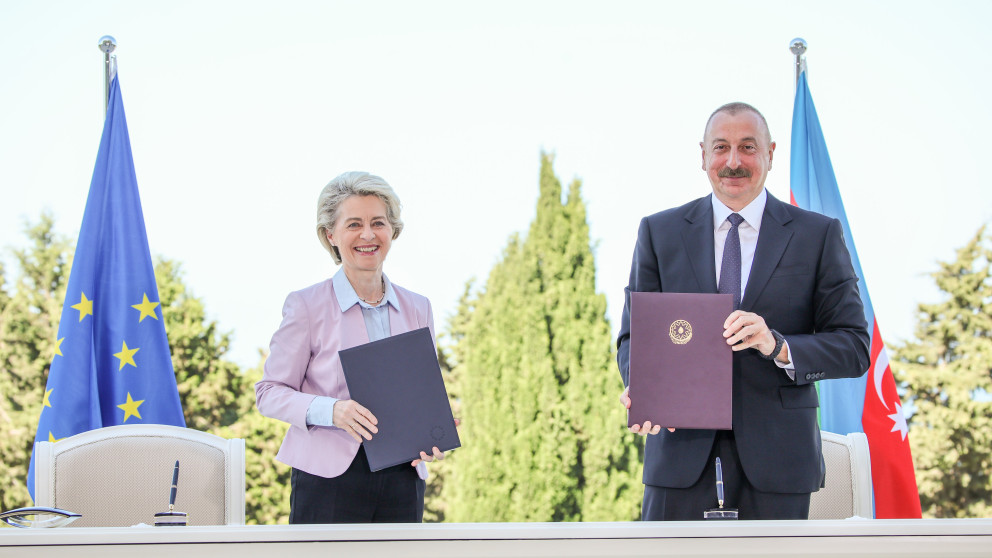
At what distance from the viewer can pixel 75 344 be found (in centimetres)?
382

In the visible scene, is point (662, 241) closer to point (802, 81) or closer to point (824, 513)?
point (824, 513)

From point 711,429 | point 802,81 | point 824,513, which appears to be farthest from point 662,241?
point 802,81

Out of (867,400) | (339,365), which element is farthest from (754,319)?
(867,400)

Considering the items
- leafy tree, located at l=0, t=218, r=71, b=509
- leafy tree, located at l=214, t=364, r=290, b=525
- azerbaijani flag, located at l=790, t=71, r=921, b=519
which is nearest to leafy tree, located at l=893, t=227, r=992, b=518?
azerbaijani flag, located at l=790, t=71, r=921, b=519

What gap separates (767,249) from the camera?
2107 mm

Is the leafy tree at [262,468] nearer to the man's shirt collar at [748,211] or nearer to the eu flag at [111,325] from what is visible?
Result: the eu flag at [111,325]

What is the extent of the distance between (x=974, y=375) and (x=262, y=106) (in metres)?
6.35

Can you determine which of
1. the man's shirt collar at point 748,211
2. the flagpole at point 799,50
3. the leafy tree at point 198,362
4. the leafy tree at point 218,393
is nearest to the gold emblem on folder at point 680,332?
the man's shirt collar at point 748,211

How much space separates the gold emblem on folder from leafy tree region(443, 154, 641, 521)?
13.6ft

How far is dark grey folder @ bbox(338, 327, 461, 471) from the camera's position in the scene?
2109mm

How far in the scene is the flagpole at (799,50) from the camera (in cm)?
437

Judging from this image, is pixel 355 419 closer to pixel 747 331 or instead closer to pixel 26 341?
pixel 747 331

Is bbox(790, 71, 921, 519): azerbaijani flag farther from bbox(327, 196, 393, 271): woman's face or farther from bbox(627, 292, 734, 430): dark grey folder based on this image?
bbox(327, 196, 393, 271): woman's face

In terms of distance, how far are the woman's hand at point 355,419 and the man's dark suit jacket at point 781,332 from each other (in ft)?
2.22
